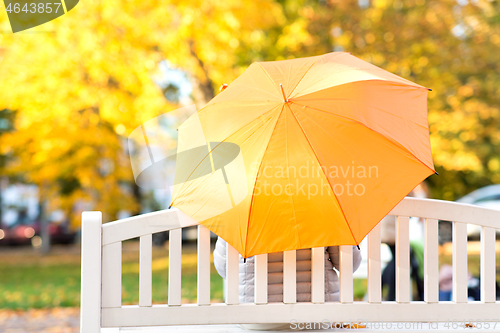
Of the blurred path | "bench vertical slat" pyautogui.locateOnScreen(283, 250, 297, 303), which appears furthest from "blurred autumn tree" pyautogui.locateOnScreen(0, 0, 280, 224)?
"bench vertical slat" pyautogui.locateOnScreen(283, 250, 297, 303)

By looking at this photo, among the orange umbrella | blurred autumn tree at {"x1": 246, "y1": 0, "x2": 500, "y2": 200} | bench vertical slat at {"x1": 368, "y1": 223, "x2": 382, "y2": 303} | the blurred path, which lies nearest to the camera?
the orange umbrella

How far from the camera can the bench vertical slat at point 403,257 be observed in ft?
7.15

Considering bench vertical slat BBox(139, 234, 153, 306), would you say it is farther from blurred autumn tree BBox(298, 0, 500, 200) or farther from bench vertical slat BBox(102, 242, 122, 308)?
blurred autumn tree BBox(298, 0, 500, 200)

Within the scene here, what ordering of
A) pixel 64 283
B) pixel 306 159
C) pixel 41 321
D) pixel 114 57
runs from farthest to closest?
pixel 64 283
pixel 114 57
pixel 41 321
pixel 306 159

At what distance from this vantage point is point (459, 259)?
2.20m

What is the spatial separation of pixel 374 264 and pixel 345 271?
0.14 meters

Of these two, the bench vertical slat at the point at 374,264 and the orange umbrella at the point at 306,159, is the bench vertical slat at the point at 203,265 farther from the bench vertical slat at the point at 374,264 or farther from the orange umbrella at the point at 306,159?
the bench vertical slat at the point at 374,264

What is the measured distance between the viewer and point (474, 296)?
412 centimetres

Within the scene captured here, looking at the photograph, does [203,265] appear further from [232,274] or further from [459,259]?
[459,259]

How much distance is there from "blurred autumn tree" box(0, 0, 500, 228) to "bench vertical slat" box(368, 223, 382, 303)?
16.9 ft

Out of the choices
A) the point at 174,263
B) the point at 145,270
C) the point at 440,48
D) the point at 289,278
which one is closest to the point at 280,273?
the point at 289,278

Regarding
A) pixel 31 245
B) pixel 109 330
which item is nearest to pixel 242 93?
pixel 109 330

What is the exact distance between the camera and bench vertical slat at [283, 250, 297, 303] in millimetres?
2170

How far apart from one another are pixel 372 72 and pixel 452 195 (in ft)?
42.4
